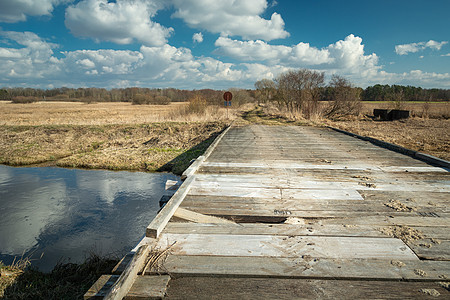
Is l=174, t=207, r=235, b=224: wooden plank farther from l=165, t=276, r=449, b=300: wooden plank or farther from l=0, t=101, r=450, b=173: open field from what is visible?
l=0, t=101, r=450, b=173: open field

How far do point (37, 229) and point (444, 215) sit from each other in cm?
678

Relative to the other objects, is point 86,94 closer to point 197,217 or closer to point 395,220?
point 197,217

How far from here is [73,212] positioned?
638 cm

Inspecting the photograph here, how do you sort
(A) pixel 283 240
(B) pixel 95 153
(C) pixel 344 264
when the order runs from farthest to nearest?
(B) pixel 95 153, (A) pixel 283 240, (C) pixel 344 264

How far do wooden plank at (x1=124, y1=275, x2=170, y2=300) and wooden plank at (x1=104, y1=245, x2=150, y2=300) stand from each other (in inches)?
1.5

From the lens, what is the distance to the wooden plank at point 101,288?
69.1 inches

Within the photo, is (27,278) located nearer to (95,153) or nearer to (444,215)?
(444,215)

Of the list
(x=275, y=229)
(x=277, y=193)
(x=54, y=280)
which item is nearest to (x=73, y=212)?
(x=54, y=280)

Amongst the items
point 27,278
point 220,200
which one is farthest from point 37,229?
point 220,200

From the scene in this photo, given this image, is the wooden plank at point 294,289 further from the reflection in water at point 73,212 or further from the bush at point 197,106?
the bush at point 197,106

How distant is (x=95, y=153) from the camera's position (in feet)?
41.7

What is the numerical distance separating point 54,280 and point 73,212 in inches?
118

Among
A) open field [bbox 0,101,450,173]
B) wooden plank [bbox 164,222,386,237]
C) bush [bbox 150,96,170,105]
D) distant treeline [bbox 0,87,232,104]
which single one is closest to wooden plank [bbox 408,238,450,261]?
wooden plank [bbox 164,222,386,237]

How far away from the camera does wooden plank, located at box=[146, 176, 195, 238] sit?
2.46m
